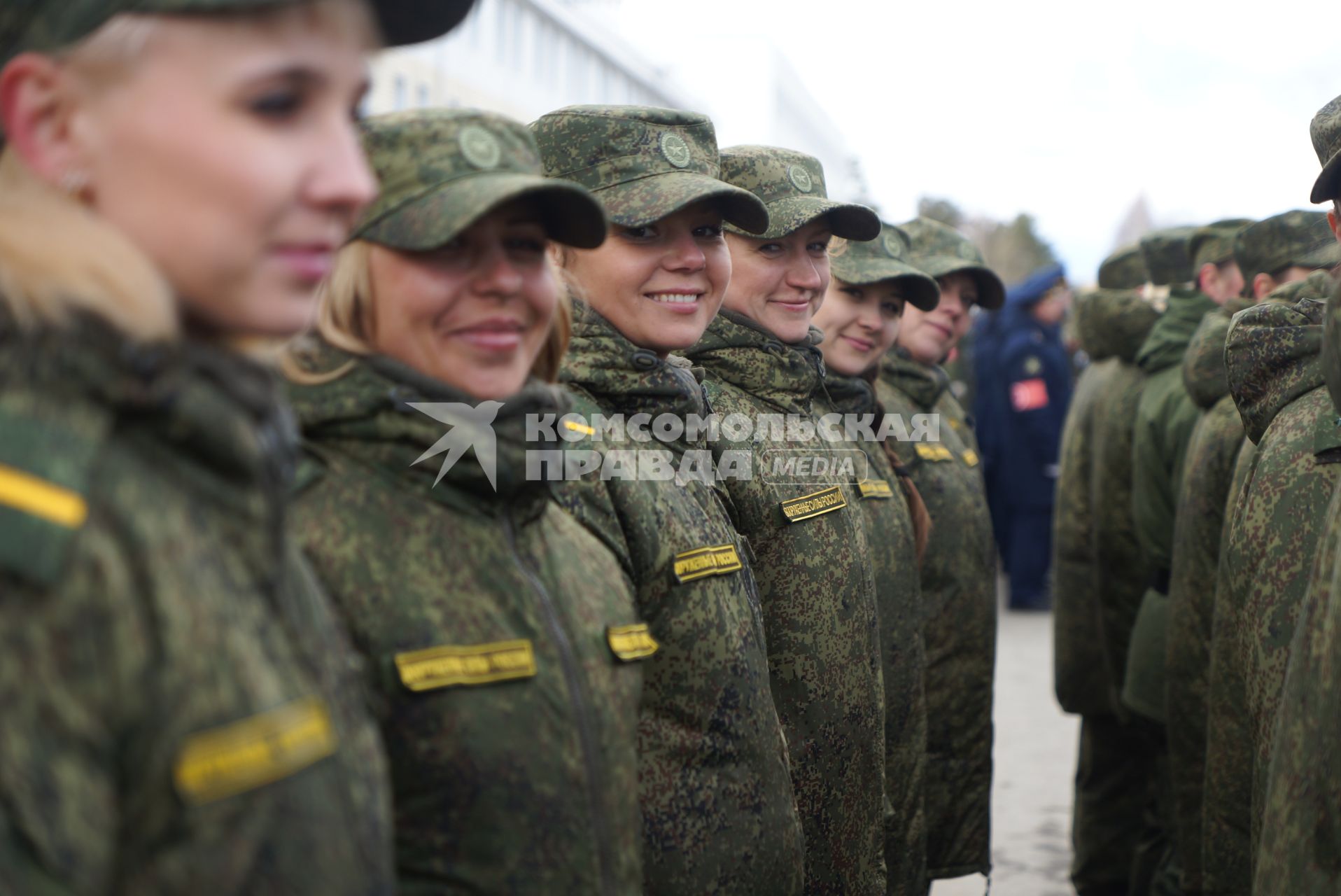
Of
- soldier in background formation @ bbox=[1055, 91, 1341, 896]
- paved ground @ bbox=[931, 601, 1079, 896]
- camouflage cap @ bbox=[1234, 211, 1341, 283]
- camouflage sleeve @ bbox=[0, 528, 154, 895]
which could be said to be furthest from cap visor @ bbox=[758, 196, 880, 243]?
paved ground @ bbox=[931, 601, 1079, 896]

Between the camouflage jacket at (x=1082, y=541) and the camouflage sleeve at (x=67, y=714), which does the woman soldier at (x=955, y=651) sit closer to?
the camouflage jacket at (x=1082, y=541)

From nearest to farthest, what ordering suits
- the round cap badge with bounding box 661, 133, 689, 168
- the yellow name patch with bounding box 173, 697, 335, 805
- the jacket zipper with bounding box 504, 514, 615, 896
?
the yellow name patch with bounding box 173, 697, 335, 805 → the jacket zipper with bounding box 504, 514, 615, 896 → the round cap badge with bounding box 661, 133, 689, 168

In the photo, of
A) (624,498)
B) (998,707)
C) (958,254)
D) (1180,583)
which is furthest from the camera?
(998,707)

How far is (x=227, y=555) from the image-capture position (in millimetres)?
1234

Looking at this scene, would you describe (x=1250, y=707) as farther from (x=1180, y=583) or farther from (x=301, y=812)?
(x=301, y=812)

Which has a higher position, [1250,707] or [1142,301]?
[1142,301]

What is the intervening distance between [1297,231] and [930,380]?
1.41 m

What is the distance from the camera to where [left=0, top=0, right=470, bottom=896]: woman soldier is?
1075mm

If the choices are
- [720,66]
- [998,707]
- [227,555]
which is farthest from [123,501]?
[720,66]

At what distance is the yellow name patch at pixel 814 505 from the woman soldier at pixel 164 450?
2.05 m

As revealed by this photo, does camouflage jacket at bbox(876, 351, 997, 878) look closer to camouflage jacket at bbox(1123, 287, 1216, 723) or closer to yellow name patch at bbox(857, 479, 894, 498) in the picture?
yellow name patch at bbox(857, 479, 894, 498)

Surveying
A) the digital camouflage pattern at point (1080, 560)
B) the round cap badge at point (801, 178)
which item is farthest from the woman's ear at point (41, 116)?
the digital camouflage pattern at point (1080, 560)

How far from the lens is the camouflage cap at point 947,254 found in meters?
5.42

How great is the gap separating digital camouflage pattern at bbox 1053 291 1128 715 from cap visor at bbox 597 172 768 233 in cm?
403
